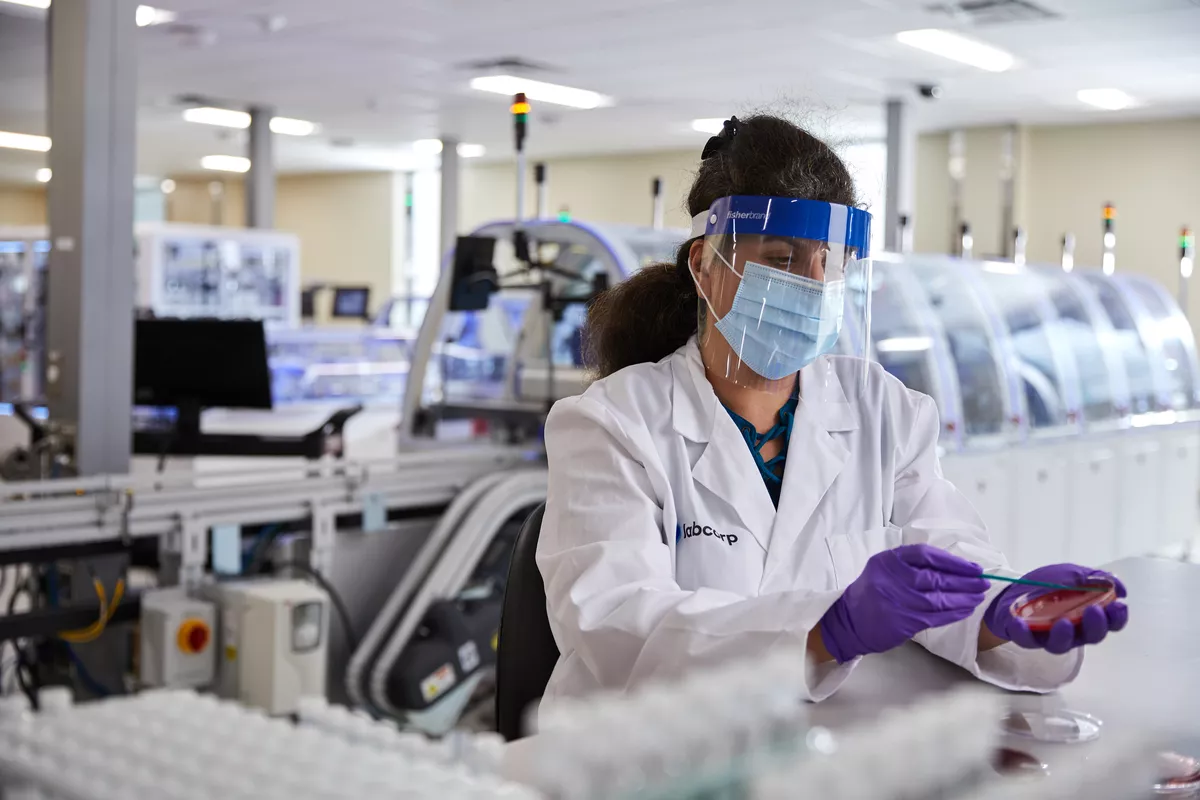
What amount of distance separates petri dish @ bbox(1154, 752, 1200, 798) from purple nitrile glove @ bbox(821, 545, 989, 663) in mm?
246

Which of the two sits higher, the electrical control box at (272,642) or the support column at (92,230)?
the support column at (92,230)

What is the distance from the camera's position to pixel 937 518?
182cm

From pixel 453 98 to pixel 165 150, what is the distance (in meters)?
5.14

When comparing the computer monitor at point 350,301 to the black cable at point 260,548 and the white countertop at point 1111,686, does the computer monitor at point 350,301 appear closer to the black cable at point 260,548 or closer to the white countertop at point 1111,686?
the black cable at point 260,548

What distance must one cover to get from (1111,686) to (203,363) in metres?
3.32

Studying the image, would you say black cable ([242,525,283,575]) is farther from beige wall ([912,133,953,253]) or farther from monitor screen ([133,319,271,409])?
beige wall ([912,133,953,253])

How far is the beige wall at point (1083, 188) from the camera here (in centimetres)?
998

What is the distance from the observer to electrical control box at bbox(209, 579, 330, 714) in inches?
125

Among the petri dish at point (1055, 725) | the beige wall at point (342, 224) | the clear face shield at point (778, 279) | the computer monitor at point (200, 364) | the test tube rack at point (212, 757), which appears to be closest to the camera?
the test tube rack at point (212, 757)

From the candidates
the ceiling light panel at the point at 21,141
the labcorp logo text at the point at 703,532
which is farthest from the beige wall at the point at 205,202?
the labcorp logo text at the point at 703,532

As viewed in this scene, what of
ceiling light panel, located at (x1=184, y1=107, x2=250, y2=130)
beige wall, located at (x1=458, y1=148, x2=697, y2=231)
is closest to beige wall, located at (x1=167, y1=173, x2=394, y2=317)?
beige wall, located at (x1=458, y1=148, x2=697, y2=231)

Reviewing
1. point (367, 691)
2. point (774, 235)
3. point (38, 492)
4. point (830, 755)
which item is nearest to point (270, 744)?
point (830, 755)

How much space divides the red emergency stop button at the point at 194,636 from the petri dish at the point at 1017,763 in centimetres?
247

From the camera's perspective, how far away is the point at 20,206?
1809 centimetres
